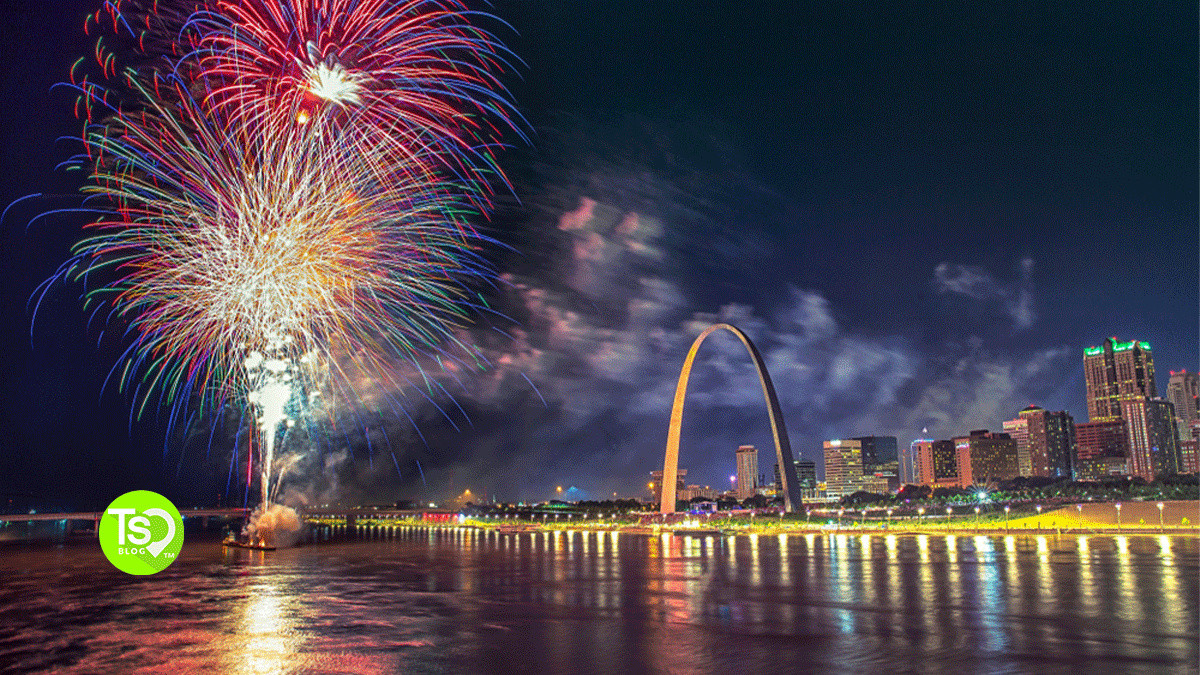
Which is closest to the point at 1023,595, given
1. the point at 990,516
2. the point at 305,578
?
the point at 305,578

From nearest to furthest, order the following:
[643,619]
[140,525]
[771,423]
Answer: [643,619], [140,525], [771,423]

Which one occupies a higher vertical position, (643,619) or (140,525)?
(140,525)

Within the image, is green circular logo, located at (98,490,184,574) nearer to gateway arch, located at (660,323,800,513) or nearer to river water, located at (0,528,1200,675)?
river water, located at (0,528,1200,675)

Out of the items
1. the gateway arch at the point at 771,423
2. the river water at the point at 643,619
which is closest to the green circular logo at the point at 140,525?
the river water at the point at 643,619

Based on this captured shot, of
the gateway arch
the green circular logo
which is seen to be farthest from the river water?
the gateway arch

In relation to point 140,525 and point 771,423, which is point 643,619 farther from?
point 771,423

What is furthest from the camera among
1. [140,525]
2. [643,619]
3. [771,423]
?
[771,423]

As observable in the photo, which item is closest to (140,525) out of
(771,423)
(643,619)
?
(643,619)
